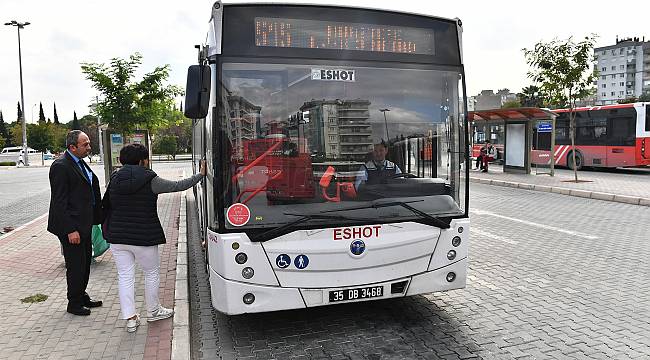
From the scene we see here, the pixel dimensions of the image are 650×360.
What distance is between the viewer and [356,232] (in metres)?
4.42

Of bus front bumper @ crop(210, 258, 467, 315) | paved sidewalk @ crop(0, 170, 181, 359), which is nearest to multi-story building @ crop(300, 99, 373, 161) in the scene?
bus front bumper @ crop(210, 258, 467, 315)

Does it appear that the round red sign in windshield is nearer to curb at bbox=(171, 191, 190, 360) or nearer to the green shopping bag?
curb at bbox=(171, 191, 190, 360)

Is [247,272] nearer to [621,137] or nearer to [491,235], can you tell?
[491,235]

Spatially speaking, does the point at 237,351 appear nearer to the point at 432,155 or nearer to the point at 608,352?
the point at 432,155

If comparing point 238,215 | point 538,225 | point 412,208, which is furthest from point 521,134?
point 238,215

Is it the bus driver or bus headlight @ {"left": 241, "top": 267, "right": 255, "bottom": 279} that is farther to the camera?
the bus driver

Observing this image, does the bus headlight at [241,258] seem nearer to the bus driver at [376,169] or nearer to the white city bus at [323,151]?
the white city bus at [323,151]

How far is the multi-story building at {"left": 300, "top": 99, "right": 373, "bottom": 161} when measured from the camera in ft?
14.5

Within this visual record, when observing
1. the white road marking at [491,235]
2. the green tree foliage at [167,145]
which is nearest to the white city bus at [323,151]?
the white road marking at [491,235]

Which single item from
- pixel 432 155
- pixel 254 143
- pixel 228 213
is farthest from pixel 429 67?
pixel 228 213

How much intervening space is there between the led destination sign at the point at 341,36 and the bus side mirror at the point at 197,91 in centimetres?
54

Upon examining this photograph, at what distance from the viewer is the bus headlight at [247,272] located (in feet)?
13.9

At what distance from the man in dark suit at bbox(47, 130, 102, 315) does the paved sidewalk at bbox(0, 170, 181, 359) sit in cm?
32

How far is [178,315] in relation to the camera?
4941 mm
